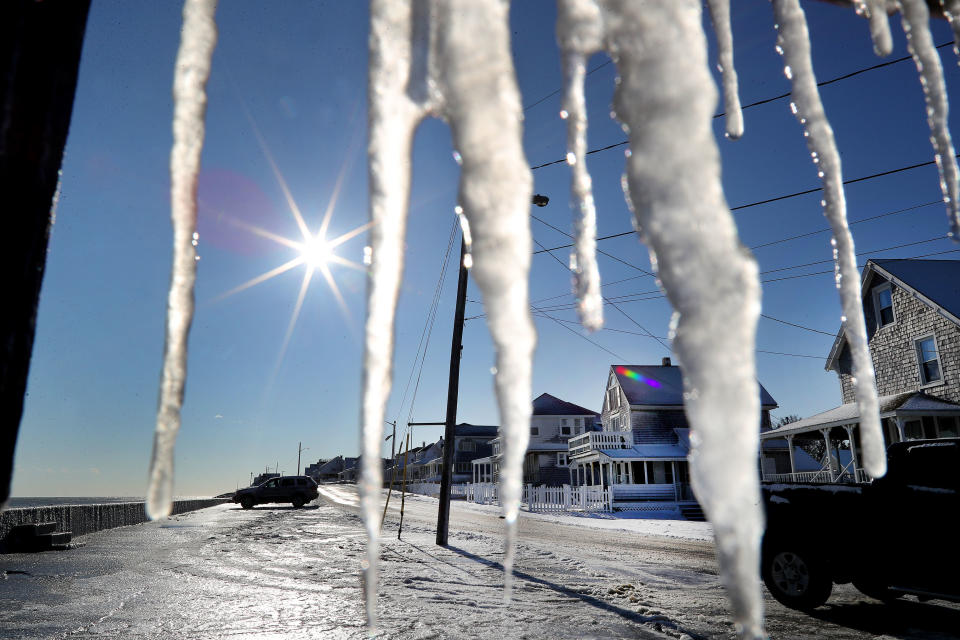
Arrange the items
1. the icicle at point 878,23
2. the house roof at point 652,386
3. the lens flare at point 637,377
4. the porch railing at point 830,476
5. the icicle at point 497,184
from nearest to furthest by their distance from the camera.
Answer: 1. the icicle at point 497,184
2. the icicle at point 878,23
3. the porch railing at point 830,476
4. the house roof at point 652,386
5. the lens flare at point 637,377

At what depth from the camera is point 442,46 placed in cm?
97

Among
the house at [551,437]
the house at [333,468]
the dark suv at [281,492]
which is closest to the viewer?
the dark suv at [281,492]

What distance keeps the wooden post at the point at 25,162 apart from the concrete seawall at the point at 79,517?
12.2m

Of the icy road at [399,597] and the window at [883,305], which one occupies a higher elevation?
the window at [883,305]

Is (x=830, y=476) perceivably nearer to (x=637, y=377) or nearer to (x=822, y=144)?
(x=637, y=377)

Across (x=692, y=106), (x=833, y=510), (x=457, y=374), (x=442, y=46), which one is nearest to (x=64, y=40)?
(x=442, y=46)

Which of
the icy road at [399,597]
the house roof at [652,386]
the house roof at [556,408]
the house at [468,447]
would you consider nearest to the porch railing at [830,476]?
the house roof at [652,386]

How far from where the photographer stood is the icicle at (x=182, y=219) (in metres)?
1.03

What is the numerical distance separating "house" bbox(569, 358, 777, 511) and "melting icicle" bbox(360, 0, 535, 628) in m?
27.3

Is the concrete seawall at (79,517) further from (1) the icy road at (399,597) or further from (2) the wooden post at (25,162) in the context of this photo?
(2) the wooden post at (25,162)

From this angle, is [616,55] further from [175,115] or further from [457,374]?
[457,374]

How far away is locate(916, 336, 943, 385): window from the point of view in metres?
18.3

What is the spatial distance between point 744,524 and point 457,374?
466 inches

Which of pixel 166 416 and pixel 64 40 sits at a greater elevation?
pixel 64 40
